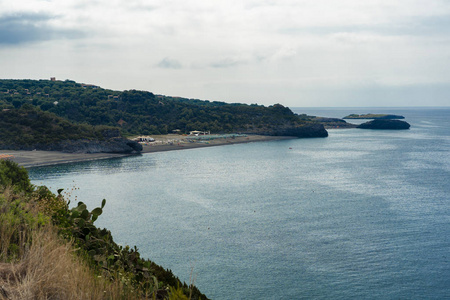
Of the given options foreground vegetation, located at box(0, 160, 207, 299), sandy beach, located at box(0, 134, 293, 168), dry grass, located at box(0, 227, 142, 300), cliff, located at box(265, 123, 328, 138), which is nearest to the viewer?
dry grass, located at box(0, 227, 142, 300)

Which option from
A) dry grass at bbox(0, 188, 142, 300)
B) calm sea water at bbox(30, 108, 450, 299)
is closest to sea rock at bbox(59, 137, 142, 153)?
calm sea water at bbox(30, 108, 450, 299)

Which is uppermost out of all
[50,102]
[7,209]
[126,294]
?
[50,102]

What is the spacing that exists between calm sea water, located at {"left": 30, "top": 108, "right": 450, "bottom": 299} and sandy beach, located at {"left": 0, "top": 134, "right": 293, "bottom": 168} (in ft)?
24.9

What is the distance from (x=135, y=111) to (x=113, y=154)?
63.5 metres

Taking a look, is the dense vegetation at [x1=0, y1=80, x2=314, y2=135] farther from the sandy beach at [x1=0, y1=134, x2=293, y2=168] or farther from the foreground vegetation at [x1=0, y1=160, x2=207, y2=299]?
the foreground vegetation at [x1=0, y1=160, x2=207, y2=299]

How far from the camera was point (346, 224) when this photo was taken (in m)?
44.6

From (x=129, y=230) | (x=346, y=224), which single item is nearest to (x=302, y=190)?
(x=346, y=224)

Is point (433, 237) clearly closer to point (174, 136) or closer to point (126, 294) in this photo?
point (126, 294)

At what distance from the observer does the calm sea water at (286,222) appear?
30.9m

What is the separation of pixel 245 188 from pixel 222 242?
2821 cm

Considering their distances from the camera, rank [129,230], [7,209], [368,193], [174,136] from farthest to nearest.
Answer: [174,136] < [368,193] < [129,230] < [7,209]

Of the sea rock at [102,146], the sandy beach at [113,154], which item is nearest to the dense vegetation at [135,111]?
the sandy beach at [113,154]

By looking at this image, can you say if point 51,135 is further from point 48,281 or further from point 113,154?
point 48,281

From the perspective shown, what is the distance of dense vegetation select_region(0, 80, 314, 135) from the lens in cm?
15175
